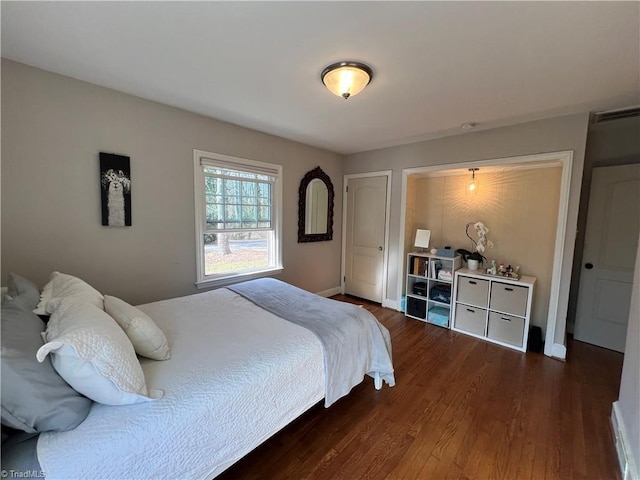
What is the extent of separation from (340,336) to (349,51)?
180cm

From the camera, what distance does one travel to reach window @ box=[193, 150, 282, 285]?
2840 mm

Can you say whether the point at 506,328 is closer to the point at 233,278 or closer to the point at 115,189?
the point at 233,278

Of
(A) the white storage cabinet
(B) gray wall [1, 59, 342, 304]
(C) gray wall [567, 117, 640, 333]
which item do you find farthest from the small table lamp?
(B) gray wall [1, 59, 342, 304]

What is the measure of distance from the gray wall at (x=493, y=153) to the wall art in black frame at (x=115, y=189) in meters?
3.05

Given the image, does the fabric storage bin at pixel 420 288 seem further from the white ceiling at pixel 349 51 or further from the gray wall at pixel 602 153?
the white ceiling at pixel 349 51

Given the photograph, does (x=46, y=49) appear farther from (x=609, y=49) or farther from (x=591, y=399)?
(x=591, y=399)

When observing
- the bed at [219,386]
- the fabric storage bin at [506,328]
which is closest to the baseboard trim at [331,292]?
the bed at [219,386]

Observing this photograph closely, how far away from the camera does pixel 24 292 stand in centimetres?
135

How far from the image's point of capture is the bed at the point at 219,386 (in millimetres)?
915

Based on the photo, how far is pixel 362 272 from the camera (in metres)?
4.32

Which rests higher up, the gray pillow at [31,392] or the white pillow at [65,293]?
the white pillow at [65,293]

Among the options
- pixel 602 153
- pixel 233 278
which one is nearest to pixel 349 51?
pixel 233 278

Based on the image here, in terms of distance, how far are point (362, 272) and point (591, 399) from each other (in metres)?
2.77

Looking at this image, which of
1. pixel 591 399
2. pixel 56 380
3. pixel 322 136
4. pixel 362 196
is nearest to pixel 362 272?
pixel 362 196
